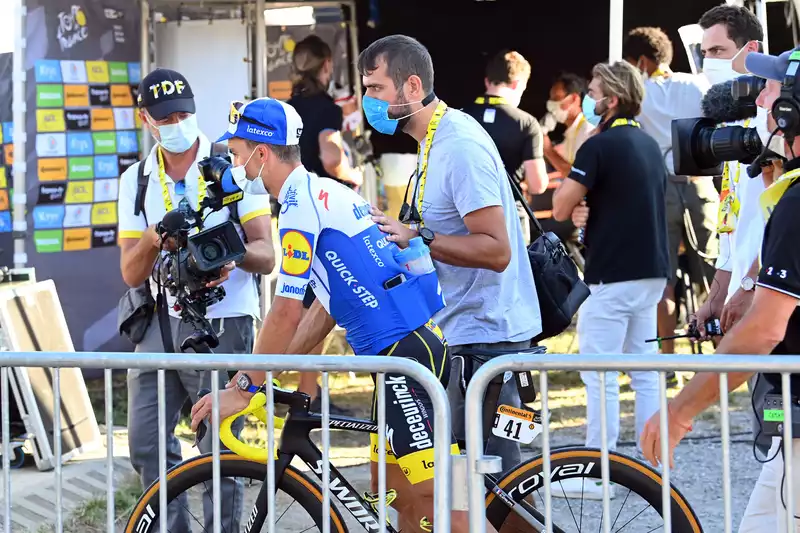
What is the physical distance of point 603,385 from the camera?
9.82 feet

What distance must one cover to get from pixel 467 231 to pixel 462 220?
43 mm

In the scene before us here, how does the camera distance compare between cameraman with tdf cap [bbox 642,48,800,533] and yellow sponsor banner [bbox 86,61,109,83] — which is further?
yellow sponsor banner [bbox 86,61,109,83]

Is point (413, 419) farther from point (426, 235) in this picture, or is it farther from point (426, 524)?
point (426, 235)

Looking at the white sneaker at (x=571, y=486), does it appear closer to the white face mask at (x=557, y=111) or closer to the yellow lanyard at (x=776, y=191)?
the yellow lanyard at (x=776, y=191)

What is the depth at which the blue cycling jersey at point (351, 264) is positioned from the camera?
11.7 ft

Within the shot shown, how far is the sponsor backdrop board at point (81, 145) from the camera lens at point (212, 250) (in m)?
4.44

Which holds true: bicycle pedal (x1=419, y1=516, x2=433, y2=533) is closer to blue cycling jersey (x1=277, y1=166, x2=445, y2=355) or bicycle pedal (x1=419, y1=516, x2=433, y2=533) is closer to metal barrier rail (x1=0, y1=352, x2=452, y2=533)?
metal barrier rail (x1=0, y1=352, x2=452, y2=533)

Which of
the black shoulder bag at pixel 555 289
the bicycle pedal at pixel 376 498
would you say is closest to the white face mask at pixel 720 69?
the black shoulder bag at pixel 555 289

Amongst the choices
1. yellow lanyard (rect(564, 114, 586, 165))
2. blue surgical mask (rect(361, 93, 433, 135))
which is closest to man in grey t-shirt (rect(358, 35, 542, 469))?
blue surgical mask (rect(361, 93, 433, 135))

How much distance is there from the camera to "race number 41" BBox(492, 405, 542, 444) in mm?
3773

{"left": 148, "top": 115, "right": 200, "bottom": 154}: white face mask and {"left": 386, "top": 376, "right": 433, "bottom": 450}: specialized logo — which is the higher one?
{"left": 148, "top": 115, "right": 200, "bottom": 154}: white face mask

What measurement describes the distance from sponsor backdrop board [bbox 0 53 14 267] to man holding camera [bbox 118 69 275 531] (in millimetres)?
4188

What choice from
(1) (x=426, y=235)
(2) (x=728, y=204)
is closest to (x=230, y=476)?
(1) (x=426, y=235)

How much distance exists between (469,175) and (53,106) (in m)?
5.03
